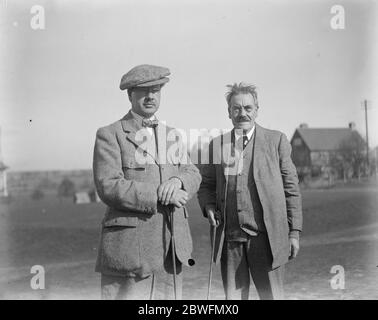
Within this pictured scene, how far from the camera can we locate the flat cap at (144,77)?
2.54 metres

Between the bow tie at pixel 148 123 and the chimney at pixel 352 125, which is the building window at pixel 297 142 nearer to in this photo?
the chimney at pixel 352 125

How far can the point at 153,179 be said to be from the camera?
2.58 m

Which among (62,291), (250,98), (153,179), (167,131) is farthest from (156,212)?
(62,291)

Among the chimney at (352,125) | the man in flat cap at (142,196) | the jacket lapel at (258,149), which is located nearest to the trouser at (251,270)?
the man in flat cap at (142,196)

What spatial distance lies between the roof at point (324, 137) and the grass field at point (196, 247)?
68cm

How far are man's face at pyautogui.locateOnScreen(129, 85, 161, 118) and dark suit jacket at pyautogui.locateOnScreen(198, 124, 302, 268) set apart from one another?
495 mm

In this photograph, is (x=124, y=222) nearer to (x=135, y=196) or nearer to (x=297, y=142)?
(x=135, y=196)

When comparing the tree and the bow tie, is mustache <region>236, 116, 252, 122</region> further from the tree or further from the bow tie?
the tree

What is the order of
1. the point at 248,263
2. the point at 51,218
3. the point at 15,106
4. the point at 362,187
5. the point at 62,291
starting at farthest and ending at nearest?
the point at 51,218 → the point at 362,187 → the point at 15,106 → the point at 62,291 → the point at 248,263

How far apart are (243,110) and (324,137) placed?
2132 mm

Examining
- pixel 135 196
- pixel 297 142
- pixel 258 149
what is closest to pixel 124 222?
pixel 135 196

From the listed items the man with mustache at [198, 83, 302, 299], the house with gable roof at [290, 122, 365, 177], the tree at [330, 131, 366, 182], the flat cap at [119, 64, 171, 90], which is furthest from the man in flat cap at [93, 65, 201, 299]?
the tree at [330, 131, 366, 182]

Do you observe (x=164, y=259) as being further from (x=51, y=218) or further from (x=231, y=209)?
(x=51, y=218)
